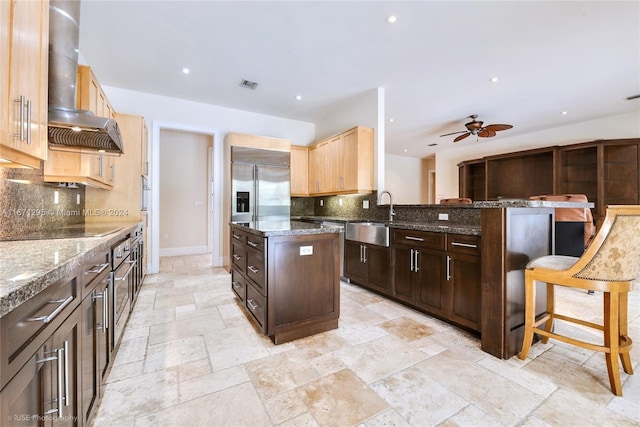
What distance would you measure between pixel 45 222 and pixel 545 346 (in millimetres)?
4207

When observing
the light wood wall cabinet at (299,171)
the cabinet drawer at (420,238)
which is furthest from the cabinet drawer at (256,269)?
the light wood wall cabinet at (299,171)

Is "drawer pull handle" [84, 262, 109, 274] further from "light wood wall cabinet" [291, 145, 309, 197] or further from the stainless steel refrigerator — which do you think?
"light wood wall cabinet" [291, 145, 309, 197]

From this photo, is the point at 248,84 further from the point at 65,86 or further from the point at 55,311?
the point at 55,311

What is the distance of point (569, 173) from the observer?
5.45 metres

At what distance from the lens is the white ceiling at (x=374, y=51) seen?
→ 2430mm

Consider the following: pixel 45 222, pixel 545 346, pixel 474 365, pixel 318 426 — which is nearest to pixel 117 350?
pixel 45 222

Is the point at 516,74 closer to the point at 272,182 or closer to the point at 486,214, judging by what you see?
the point at 486,214

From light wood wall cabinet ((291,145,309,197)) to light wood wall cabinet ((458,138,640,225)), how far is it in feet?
15.5

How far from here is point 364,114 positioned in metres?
4.29

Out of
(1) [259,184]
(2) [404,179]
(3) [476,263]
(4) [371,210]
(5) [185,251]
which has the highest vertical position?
(2) [404,179]

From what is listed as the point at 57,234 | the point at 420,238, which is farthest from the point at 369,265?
the point at 57,234

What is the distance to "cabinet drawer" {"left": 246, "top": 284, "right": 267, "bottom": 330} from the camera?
2.15 metres

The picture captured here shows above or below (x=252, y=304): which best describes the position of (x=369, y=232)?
above

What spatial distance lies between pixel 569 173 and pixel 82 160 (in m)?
7.92
